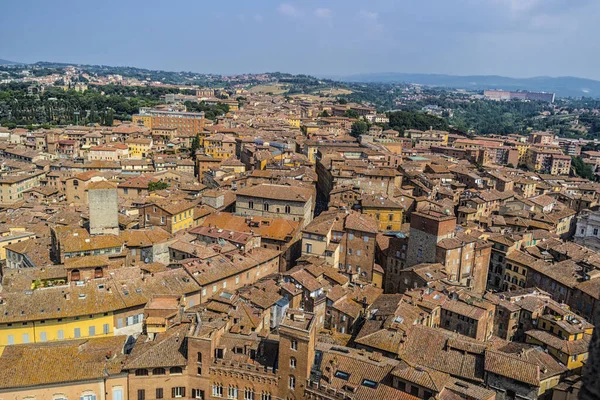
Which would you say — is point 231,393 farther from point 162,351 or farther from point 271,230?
point 271,230

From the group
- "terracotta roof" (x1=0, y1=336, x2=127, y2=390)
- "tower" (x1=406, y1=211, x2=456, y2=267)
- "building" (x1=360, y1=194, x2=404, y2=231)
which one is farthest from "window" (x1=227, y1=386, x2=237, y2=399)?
"building" (x1=360, y1=194, x2=404, y2=231)

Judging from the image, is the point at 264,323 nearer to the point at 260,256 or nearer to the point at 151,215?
the point at 260,256

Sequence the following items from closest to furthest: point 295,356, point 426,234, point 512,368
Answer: point 295,356
point 512,368
point 426,234

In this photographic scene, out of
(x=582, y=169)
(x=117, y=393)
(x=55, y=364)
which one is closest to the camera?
(x=55, y=364)

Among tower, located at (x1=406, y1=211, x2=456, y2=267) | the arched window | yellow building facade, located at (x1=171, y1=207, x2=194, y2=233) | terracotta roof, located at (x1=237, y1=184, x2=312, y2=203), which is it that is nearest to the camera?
the arched window

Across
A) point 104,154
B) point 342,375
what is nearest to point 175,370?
point 342,375

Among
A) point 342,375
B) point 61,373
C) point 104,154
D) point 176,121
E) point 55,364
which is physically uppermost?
point 176,121

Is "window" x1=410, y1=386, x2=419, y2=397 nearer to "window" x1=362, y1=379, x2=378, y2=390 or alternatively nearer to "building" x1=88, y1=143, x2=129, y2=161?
"window" x1=362, y1=379, x2=378, y2=390
